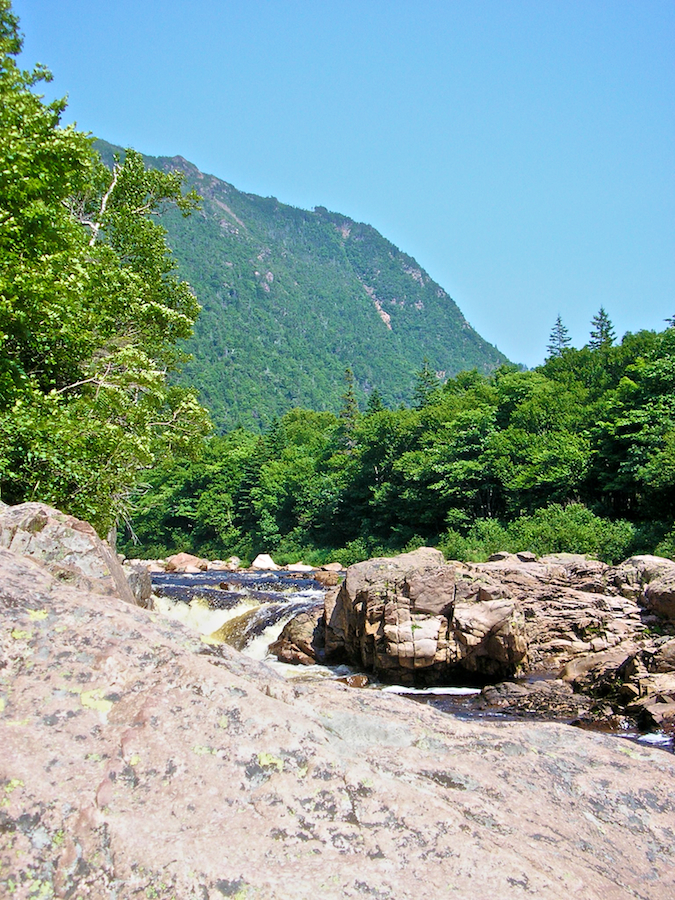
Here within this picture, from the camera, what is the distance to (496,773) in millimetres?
3074

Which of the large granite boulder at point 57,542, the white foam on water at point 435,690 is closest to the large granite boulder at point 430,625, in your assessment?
the white foam on water at point 435,690

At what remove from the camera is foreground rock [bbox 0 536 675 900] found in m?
2.02

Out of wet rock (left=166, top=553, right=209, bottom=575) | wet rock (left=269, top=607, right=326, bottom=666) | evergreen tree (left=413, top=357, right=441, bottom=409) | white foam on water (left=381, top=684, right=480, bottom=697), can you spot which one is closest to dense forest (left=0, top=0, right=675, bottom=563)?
evergreen tree (left=413, top=357, right=441, bottom=409)

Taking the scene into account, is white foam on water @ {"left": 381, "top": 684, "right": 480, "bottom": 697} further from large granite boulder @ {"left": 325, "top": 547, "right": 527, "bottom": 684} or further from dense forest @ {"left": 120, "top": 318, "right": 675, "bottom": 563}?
dense forest @ {"left": 120, "top": 318, "right": 675, "bottom": 563}

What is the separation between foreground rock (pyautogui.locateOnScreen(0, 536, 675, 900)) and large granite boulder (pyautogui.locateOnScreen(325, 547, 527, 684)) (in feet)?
→ 46.8

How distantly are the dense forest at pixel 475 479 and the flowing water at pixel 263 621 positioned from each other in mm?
5367

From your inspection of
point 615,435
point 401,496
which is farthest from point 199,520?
point 615,435

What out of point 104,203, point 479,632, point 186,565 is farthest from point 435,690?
point 186,565

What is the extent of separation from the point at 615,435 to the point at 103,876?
4497cm

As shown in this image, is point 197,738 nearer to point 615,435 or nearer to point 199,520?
point 615,435

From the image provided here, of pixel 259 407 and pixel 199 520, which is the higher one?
pixel 259 407

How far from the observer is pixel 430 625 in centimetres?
1745

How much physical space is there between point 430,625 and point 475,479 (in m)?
33.8

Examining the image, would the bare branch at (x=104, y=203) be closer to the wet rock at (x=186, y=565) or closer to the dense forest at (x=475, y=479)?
the dense forest at (x=475, y=479)
